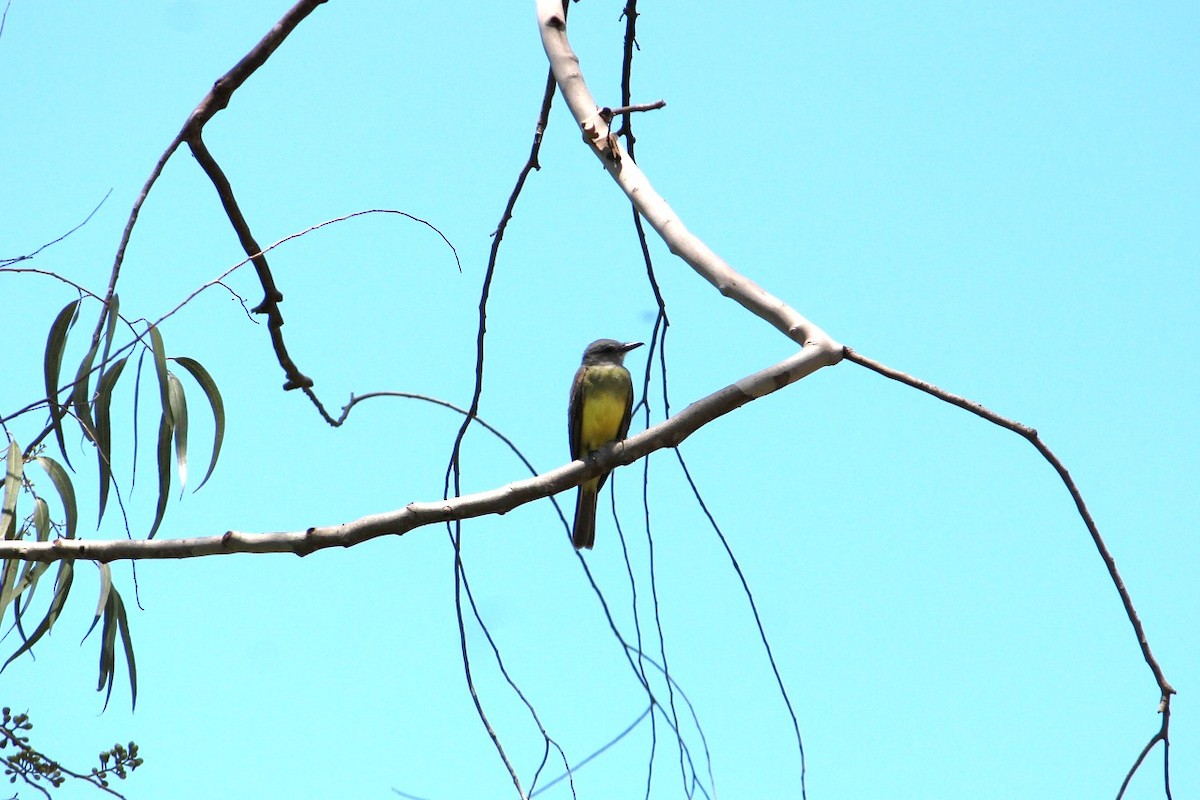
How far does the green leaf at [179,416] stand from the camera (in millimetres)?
3225

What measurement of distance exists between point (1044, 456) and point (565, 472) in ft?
3.57

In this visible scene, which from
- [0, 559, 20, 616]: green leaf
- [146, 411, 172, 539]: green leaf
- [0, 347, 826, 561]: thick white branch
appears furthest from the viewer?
[0, 559, 20, 616]: green leaf

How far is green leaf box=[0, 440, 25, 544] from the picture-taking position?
3121mm

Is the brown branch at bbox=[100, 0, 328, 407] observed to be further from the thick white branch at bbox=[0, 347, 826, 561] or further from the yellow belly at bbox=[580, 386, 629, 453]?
the yellow belly at bbox=[580, 386, 629, 453]

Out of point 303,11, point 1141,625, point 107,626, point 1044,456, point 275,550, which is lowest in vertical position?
point 1141,625

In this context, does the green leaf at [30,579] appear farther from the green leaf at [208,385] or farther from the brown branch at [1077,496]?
the brown branch at [1077,496]

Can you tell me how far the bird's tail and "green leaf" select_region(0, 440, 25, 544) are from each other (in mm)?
3426

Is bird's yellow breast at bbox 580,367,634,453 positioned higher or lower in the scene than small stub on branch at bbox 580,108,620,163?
higher

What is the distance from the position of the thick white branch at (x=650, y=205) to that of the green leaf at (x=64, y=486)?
1.96 metres

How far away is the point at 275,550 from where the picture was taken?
106 inches

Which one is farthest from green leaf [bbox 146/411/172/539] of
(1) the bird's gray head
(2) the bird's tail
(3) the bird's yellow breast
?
(1) the bird's gray head

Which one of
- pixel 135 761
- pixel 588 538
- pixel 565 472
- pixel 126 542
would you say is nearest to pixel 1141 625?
pixel 565 472

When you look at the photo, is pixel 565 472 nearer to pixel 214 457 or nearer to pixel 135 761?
pixel 214 457

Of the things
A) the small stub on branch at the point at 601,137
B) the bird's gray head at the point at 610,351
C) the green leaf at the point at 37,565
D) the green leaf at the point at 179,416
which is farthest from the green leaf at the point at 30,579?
the bird's gray head at the point at 610,351
